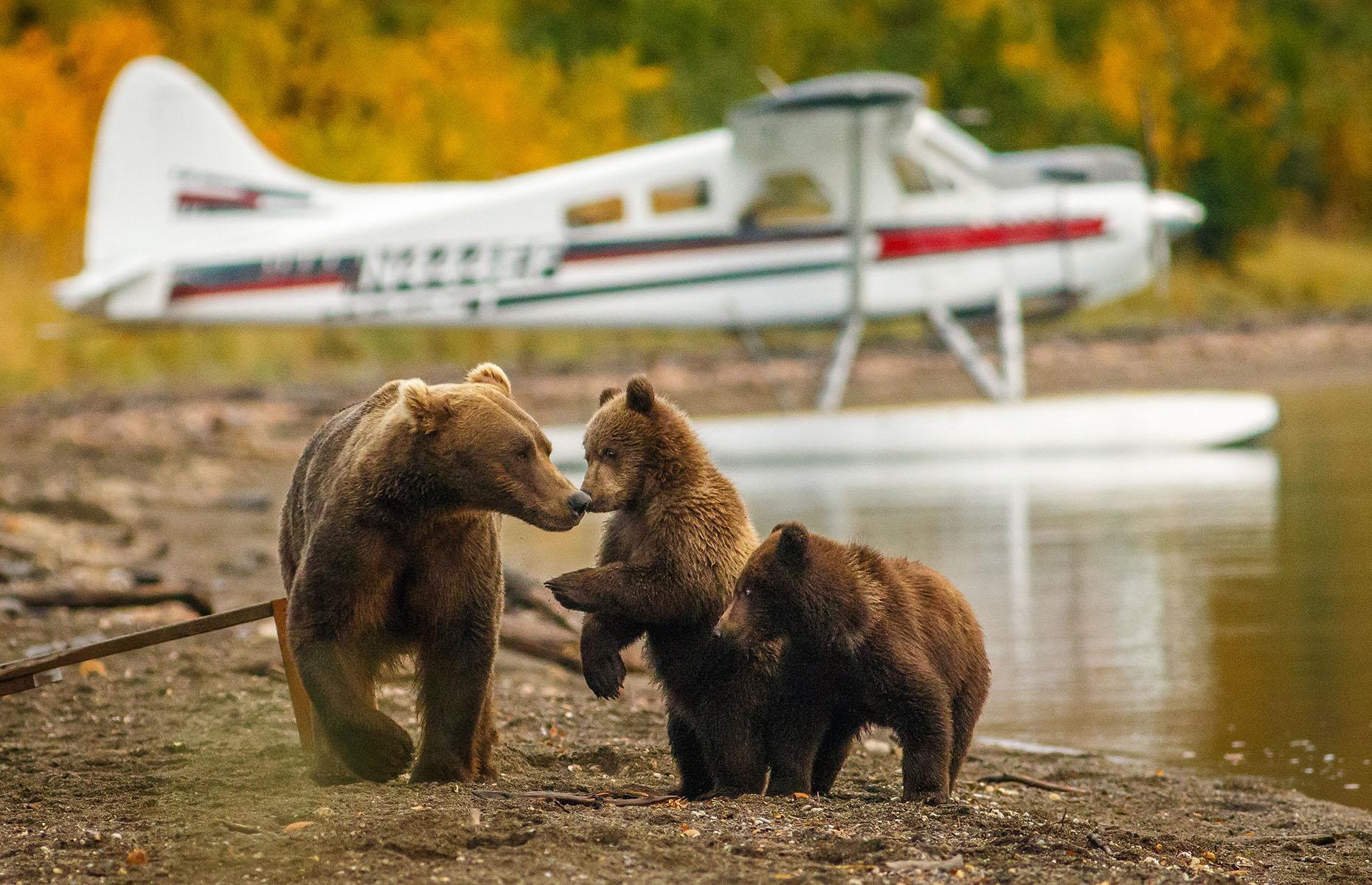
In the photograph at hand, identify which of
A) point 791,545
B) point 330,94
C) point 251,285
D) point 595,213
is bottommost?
point 791,545

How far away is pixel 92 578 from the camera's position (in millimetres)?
8945

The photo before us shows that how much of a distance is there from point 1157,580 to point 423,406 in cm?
619

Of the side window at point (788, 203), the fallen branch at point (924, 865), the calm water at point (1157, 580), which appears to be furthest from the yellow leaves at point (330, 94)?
the fallen branch at point (924, 865)

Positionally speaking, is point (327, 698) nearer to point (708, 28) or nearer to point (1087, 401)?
point (1087, 401)

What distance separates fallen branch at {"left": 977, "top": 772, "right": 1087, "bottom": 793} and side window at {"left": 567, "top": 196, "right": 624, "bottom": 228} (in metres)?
14.3

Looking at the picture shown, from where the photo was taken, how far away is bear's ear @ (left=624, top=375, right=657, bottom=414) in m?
4.59

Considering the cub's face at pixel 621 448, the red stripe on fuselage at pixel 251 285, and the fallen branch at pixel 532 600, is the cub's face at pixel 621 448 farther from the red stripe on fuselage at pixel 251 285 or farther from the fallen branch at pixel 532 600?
the red stripe on fuselage at pixel 251 285

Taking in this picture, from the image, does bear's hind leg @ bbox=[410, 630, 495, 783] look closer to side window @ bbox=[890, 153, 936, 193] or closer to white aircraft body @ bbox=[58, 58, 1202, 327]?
white aircraft body @ bbox=[58, 58, 1202, 327]

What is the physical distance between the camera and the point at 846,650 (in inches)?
174

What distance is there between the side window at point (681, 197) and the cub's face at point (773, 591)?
14740 mm

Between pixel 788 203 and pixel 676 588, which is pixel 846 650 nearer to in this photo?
pixel 676 588

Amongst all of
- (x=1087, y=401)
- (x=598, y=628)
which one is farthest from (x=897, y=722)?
(x=1087, y=401)

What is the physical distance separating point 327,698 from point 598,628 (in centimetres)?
72

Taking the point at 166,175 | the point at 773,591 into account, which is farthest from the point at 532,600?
the point at 166,175
